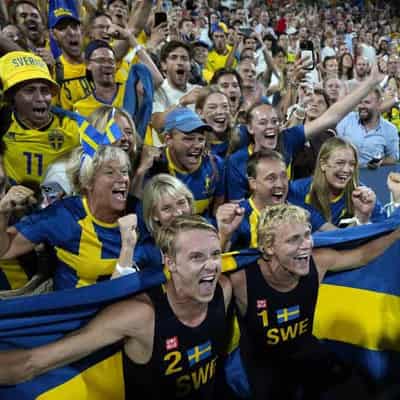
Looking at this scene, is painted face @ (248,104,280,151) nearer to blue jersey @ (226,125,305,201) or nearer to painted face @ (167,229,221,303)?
blue jersey @ (226,125,305,201)

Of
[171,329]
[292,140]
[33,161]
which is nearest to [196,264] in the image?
[171,329]

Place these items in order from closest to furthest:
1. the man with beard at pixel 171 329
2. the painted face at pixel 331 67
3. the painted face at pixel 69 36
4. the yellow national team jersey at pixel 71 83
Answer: the man with beard at pixel 171 329 < the yellow national team jersey at pixel 71 83 < the painted face at pixel 69 36 < the painted face at pixel 331 67

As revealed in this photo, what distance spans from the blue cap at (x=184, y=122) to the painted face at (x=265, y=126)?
0.53 m

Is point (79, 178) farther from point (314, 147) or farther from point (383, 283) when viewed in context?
point (314, 147)

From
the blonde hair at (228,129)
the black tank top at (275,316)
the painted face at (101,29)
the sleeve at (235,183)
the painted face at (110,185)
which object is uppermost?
the painted face at (101,29)

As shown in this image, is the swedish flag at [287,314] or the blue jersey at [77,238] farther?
the blue jersey at [77,238]

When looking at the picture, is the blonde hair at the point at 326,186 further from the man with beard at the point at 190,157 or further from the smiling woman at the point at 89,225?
the smiling woman at the point at 89,225

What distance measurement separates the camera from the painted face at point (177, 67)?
15.5ft

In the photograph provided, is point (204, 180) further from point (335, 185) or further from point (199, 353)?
point (199, 353)

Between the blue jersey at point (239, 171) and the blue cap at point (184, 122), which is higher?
the blue cap at point (184, 122)

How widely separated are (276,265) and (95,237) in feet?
2.84

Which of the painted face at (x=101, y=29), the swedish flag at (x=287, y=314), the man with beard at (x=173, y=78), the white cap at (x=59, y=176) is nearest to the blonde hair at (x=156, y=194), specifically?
the white cap at (x=59, y=176)

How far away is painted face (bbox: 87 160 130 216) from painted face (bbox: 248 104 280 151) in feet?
4.85

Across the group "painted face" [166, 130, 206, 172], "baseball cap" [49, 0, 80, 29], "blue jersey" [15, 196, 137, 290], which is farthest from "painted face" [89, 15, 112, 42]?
"blue jersey" [15, 196, 137, 290]
